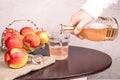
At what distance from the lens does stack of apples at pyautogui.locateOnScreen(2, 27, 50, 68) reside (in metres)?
0.98

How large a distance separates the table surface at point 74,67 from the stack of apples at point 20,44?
6 cm

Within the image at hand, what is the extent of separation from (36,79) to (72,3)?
109 cm

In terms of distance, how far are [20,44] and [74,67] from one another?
0.25 metres

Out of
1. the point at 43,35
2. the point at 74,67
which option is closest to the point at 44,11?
the point at 43,35

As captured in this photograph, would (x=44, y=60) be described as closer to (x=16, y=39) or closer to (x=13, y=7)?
(x=16, y=39)

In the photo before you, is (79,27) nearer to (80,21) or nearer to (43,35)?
(80,21)

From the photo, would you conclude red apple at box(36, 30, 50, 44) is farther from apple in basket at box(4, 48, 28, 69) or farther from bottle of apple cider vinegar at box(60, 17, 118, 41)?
apple in basket at box(4, 48, 28, 69)

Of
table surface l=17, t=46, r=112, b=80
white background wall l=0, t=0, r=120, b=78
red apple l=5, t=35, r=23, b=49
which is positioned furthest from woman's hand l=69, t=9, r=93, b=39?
white background wall l=0, t=0, r=120, b=78

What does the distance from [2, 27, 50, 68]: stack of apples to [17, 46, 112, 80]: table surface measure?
6 centimetres

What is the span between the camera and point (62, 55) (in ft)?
3.84

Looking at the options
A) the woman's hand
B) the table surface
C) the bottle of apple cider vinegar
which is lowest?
the table surface

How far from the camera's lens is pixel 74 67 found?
1053mm

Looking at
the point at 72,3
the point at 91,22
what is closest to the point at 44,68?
the point at 91,22

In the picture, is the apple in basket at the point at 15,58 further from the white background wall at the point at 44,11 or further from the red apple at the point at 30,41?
the white background wall at the point at 44,11
